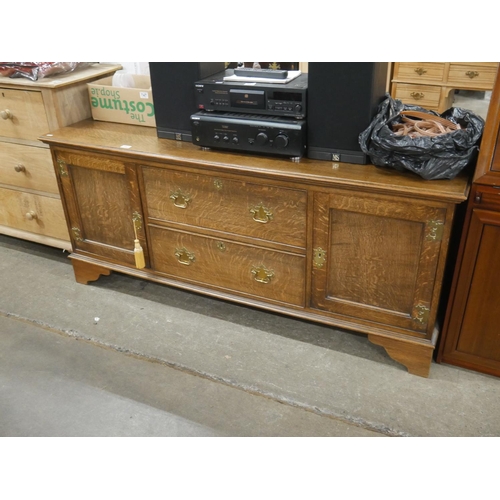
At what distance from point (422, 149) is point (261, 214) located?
1.97ft

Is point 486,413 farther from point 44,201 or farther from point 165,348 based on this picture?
point 44,201

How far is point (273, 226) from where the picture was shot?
186 centimetres

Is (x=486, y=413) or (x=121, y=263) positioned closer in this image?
(x=486, y=413)

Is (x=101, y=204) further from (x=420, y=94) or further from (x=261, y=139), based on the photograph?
(x=420, y=94)

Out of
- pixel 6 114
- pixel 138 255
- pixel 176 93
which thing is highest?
pixel 176 93

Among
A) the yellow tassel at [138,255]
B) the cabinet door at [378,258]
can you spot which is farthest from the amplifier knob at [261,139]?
the yellow tassel at [138,255]

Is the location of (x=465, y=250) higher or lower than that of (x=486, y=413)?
higher

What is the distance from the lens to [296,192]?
5.78 feet

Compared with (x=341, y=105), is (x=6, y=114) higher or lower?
lower

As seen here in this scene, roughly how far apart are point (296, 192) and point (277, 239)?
0.69 feet

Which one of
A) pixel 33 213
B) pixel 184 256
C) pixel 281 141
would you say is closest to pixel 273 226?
pixel 281 141

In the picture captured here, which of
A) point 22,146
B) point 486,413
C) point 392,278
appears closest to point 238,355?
point 392,278

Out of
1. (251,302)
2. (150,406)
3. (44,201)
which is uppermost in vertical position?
(44,201)

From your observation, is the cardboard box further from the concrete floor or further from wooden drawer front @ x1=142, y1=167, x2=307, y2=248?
the concrete floor
